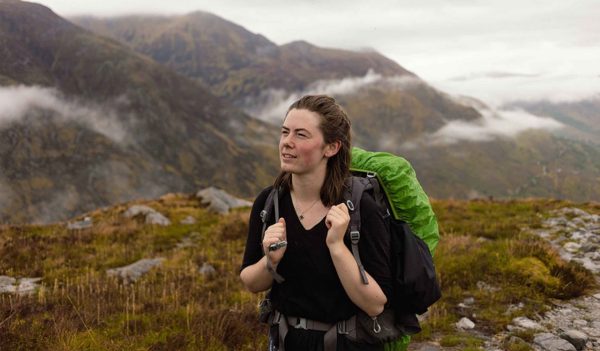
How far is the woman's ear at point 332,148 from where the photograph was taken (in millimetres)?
3457

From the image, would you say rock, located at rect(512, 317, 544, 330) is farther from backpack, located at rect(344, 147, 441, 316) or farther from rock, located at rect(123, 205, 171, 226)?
rock, located at rect(123, 205, 171, 226)

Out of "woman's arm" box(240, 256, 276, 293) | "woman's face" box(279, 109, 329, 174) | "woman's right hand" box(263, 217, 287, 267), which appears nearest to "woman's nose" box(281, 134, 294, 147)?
"woman's face" box(279, 109, 329, 174)

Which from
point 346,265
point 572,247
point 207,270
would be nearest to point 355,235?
point 346,265

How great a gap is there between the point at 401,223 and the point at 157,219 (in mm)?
16603

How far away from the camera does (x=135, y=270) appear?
448 inches

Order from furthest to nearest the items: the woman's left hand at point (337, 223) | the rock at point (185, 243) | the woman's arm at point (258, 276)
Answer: the rock at point (185, 243), the woman's arm at point (258, 276), the woman's left hand at point (337, 223)

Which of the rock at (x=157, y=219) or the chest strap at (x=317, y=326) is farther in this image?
the rock at (x=157, y=219)

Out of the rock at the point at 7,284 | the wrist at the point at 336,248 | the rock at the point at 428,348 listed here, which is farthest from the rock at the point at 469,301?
the rock at the point at 7,284

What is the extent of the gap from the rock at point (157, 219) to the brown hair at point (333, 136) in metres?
15.8

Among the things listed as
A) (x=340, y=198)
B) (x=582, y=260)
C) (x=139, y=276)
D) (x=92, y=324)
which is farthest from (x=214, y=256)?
(x=340, y=198)

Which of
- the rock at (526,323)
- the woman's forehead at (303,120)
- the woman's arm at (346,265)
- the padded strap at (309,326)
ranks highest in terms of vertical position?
the woman's forehead at (303,120)

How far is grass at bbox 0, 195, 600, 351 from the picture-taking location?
20.8ft

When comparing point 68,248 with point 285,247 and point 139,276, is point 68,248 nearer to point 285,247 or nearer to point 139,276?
point 139,276

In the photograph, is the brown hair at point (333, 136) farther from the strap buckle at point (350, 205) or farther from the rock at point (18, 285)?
the rock at point (18, 285)
